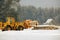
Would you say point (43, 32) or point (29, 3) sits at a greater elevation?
point (29, 3)

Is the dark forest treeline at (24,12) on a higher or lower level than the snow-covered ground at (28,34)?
higher

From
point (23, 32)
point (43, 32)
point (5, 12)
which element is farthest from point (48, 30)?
point (5, 12)

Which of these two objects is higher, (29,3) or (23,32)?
(29,3)

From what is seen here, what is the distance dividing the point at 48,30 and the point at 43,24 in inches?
3.7

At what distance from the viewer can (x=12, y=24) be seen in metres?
1.54

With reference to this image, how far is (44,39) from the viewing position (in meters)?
1.50

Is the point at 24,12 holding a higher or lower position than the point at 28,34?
higher

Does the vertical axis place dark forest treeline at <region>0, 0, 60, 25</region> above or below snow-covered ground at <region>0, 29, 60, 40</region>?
above

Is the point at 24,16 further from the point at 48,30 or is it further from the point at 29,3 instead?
the point at 48,30

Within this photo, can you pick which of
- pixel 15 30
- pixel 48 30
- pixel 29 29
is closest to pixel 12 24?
pixel 15 30

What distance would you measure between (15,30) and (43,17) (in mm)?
372

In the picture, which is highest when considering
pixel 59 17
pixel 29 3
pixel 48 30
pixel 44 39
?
pixel 29 3

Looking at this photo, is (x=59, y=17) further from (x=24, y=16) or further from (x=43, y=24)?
(x=24, y=16)

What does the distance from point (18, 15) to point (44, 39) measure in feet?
1.38
